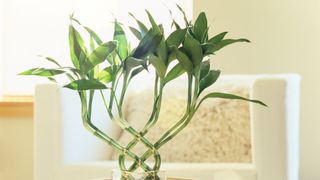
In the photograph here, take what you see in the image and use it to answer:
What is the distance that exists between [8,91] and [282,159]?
170cm

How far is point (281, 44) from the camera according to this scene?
2.54 m

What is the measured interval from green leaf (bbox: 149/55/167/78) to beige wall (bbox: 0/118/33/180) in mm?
1734

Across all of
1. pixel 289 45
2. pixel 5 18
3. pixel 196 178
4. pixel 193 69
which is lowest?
pixel 196 178

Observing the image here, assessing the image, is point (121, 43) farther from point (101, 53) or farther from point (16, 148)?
point (16, 148)

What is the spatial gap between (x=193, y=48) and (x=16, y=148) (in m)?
1.85

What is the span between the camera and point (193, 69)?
0.98 m

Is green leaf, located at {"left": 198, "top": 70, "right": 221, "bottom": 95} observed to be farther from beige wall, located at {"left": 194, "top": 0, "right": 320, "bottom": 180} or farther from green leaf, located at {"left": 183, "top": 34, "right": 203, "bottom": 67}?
beige wall, located at {"left": 194, "top": 0, "right": 320, "bottom": 180}

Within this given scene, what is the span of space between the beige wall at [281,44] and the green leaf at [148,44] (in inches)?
63.4

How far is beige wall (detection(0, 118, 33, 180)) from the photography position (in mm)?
2572

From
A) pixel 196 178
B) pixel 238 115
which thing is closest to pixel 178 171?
pixel 196 178

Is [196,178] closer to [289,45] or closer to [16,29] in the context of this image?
[289,45]

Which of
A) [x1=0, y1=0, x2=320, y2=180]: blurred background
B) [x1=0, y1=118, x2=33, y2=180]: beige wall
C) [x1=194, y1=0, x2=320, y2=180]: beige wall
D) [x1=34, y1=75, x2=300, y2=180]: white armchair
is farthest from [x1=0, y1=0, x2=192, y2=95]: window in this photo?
[x1=34, y1=75, x2=300, y2=180]: white armchair

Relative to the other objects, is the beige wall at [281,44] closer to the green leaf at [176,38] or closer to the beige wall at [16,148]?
the beige wall at [16,148]

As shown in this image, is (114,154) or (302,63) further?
(302,63)
